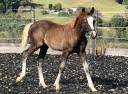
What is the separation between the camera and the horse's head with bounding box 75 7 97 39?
33.2 feet

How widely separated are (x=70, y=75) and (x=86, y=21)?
2.63 m

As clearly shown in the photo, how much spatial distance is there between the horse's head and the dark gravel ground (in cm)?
125

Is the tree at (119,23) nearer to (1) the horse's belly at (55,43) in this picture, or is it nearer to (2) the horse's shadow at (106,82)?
(2) the horse's shadow at (106,82)

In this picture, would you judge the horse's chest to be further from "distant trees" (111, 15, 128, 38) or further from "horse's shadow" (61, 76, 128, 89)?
"distant trees" (111, 15, 128, 38)

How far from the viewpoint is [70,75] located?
497 inches

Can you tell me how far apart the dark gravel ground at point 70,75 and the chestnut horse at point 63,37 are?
0.31 m

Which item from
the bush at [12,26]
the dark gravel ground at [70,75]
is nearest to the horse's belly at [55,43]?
the dark gravel ground at [70,75]

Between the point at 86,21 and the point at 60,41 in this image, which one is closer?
the point at 86,21

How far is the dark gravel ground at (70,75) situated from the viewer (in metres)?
10.5

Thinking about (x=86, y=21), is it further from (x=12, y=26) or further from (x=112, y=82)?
(x=12, y=26)

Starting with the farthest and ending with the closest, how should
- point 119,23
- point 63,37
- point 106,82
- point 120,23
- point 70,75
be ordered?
point 119,23
point 120,23
point 70,75
point 106,82
point 63,37

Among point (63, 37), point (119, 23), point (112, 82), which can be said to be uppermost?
point (63, 37)

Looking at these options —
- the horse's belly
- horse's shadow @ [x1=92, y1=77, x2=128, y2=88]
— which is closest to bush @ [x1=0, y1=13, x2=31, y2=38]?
horse's shadow @ [x1=92, y1=77, x2=128, y2=88]

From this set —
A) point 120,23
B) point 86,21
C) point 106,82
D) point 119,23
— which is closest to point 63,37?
point 86,21
